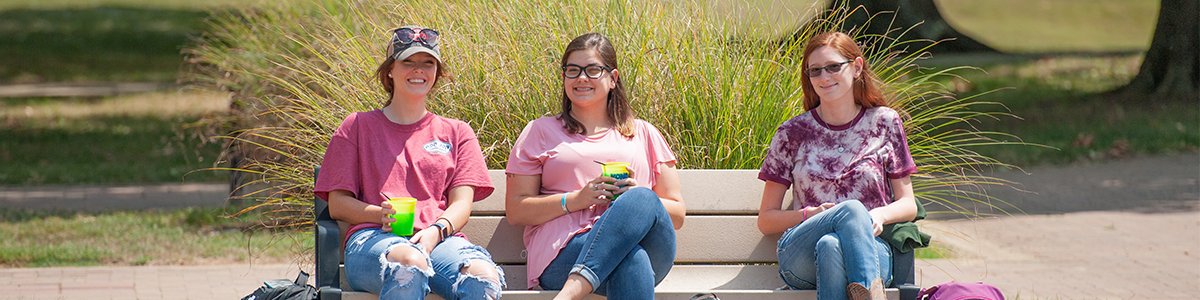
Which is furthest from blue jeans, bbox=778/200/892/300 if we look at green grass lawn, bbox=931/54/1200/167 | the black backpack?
green grass lawn, bbox=931/54/1200/167

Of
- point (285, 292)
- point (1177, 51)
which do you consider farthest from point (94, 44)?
point (285, 292)

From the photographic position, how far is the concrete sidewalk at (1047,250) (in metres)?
4.85

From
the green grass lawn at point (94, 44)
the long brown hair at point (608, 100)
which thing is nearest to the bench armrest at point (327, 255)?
the long brown hair at point (608, 100)

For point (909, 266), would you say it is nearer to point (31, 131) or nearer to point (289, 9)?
point (289, 9)

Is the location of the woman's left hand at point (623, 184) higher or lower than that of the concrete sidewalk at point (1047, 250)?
higher

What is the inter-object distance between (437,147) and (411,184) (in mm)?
154

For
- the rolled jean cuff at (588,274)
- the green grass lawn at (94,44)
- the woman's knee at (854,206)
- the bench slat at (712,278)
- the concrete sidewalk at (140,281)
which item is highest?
the woman's knee at (854,206)

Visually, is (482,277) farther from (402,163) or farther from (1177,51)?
(1177,51)

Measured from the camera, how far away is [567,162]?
3.36 metres

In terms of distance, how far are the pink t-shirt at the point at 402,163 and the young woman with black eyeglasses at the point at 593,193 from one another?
0.19 metres

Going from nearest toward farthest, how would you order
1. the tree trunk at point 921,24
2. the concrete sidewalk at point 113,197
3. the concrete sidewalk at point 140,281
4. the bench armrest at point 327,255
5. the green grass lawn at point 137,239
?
the bench armrest at point 327,255 → the concrete sidewalk at point 140,281 → the green grass lawn at point 137,239 → the concrete sidewalk at point 113,197 → the tree trunk at point 921,24

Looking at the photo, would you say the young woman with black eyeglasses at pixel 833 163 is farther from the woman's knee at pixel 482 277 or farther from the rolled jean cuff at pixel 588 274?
the woman's knee at pixel 482 277

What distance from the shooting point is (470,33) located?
468cm

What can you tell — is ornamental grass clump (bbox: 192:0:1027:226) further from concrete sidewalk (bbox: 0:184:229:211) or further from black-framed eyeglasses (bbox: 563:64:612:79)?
concrete sidewalk (bbox: 0:184:229:211)
